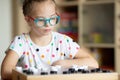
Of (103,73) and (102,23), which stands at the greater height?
(102,23)

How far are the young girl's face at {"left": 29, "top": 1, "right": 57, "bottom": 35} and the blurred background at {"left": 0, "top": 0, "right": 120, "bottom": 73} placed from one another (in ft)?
8.15

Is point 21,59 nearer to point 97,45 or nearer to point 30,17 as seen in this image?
point 30,17

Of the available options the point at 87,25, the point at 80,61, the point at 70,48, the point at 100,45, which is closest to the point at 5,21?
the point at 87,25

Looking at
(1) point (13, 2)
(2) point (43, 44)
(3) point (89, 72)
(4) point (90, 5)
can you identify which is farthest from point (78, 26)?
(3) point (89, 72)

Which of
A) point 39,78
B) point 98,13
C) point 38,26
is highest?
point 98,13

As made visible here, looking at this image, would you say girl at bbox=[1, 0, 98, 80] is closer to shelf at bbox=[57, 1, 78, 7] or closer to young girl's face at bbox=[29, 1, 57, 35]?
young girl's face at bbox=[29, 1, 57, 35]

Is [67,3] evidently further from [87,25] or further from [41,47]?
[41,47]

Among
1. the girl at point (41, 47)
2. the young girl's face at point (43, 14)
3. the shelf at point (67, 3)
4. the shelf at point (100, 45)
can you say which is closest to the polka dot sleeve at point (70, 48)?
the girl at point (41, 47)

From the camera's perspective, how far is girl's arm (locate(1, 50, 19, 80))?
1156mm

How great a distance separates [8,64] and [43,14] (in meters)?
0.21

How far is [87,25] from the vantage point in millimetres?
3895

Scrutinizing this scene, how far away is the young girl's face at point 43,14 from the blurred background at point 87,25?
8.15 feet

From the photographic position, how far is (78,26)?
3.86 m

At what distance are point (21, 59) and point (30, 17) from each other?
178 millimetres
